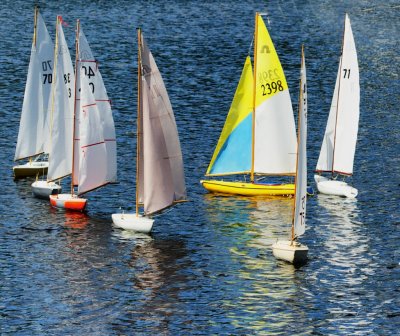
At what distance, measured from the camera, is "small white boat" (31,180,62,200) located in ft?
326

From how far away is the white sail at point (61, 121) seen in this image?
99.8 m

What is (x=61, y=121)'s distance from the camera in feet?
328

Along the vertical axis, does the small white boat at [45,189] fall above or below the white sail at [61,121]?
below

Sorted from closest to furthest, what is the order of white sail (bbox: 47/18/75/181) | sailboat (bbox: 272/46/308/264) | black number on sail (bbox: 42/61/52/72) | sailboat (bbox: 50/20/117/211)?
sailboat (bbox: 272/46/308/264) < sailboat (bbox: 50/20/117/211) < white sail (bbox: 47/18/75/181) < black number on sail (bbox: 42/61/52/72)

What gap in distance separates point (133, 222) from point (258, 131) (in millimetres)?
16704

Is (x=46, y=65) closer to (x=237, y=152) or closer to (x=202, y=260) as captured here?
(x=237, y=152)

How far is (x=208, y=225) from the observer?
306 ft

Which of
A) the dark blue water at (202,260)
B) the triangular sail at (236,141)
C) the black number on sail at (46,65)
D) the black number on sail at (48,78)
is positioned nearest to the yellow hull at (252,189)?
the dark blue water at (202,260)

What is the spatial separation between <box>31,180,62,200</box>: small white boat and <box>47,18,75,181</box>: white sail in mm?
627

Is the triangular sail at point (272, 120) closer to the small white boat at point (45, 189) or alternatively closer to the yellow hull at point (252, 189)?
the yellow hull at point (252, 189)

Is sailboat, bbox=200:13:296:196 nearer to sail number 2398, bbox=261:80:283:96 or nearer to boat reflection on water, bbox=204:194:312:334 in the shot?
sail number 2398, bbox=261:80:283:96

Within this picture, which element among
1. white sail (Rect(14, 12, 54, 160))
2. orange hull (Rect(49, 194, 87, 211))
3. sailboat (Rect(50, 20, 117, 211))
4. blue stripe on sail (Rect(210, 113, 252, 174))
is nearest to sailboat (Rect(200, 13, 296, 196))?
blue stripe on sail (Rect(210, 113, 252, 174))

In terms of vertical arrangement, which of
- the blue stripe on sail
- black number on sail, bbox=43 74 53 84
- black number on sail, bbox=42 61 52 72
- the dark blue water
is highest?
black number on sail, bbox=42 61 52 72

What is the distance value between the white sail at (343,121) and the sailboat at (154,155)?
17.6 metres
